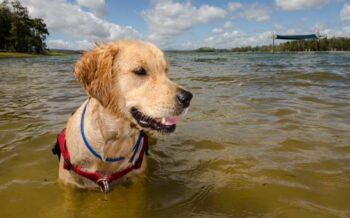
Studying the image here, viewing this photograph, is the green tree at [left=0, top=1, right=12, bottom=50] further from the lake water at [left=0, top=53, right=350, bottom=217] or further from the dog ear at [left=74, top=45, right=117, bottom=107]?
the dog ear at [left=74, top=45, right=117, bottom=107]

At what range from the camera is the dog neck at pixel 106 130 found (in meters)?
4.05

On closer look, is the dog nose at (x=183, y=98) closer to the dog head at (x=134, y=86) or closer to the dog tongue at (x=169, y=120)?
the dog head at (x=134, y=86)

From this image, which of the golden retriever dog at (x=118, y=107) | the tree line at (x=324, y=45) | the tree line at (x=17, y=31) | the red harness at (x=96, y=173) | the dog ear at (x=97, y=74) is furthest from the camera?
the tree line at (x=324, y=45)

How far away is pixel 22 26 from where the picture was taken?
92625 millimetres

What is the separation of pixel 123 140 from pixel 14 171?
7.28 ft

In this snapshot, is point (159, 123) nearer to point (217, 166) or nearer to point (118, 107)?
point (118, 107)

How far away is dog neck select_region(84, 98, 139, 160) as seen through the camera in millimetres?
4055

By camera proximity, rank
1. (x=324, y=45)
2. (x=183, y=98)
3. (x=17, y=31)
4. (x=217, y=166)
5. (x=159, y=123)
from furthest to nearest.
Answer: (x=324, y=45) → (x=17, y=31) → (x=217, y=166) → (x=159, y=123) → (x=183, y=98)

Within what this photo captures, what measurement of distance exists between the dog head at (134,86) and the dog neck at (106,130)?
0.39 feet

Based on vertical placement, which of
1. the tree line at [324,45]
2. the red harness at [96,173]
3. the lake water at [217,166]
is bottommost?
the lake water at [217,166]

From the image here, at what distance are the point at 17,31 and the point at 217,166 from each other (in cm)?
9702

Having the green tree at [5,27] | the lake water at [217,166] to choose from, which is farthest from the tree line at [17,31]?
the lake water at [217,166]

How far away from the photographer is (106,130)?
4.09 metres

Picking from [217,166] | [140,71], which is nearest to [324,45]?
[217,166]
